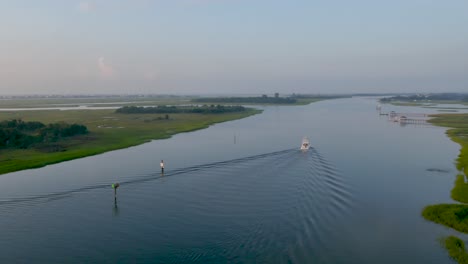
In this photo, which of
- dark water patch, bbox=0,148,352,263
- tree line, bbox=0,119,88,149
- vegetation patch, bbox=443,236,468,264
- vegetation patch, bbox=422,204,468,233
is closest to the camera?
vegetation patch, bbox=443,236,468,264

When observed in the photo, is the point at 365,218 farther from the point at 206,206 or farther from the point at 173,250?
the point at 173,250

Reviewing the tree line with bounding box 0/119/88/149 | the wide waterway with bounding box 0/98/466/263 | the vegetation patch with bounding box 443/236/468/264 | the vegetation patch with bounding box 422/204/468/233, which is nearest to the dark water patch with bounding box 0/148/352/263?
the wide waterway with bounding box 0/98/466/263

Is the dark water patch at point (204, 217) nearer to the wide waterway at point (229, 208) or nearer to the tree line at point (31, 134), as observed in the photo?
the wide waterway at point (229, 208)

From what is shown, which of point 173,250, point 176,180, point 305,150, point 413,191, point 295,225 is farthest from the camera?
point 305,150

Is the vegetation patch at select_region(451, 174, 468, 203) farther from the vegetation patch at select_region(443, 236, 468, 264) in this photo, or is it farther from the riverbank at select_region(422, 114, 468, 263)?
the vegetation patch at select_region(443, 236, 468, 264)

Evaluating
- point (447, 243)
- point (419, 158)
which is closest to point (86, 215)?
point (447, 243)
